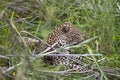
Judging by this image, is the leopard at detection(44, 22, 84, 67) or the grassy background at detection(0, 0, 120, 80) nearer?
the grassy background at detection(0, 0, 120, 80)

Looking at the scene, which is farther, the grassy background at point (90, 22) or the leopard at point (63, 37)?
the leopard at point (63, 37)

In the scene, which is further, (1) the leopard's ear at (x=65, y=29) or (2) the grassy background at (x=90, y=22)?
(1) the leopard's ear at (x=65, y=29)

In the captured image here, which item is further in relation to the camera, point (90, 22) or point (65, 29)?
point (90, 22)

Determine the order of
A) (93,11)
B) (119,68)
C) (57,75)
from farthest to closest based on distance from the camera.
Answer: (93,11)
(119,68)
(57,75)

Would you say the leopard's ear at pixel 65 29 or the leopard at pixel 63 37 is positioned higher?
the leopard's ear at pixel 65 29

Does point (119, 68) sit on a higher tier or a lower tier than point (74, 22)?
lower

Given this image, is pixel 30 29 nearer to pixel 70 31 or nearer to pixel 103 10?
pixel 70 31

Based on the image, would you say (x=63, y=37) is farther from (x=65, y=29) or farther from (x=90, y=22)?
(x=90, y=22)

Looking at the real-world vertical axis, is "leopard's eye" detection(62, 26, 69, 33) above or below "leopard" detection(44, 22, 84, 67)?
above

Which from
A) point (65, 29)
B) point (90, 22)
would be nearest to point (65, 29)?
point (65, 29)

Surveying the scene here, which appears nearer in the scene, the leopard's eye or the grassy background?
the grassy background

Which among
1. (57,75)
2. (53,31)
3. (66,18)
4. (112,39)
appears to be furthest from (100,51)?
(57,75)
